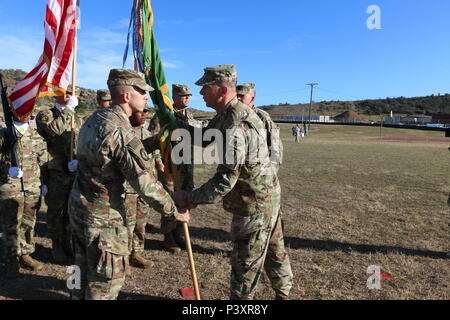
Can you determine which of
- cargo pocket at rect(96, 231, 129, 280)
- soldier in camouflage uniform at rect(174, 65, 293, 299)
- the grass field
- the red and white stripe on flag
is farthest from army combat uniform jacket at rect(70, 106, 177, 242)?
the red and white stripe on flag

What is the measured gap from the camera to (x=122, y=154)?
8.97 ft

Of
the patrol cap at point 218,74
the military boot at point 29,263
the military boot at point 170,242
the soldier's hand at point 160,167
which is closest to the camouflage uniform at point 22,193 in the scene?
the military boot at point 29,263

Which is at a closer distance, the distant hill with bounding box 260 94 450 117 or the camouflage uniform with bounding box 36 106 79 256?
the camouflage uniform with bounding box 36 106 79 256

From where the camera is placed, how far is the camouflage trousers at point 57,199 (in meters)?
4.93

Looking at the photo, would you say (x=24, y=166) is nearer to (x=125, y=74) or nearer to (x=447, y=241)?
(x=125, y=74)

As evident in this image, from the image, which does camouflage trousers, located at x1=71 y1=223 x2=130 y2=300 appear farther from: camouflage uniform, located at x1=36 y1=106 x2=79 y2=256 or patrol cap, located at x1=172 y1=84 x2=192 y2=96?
patrol cap, located at x1=172 y1=84 x2=192 y2=96

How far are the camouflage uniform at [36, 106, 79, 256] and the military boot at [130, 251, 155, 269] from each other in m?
1.08

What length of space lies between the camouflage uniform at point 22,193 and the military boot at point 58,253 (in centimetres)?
37

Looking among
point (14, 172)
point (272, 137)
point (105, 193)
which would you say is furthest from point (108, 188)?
point (272, 137)

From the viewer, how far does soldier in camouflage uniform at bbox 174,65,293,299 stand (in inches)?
121

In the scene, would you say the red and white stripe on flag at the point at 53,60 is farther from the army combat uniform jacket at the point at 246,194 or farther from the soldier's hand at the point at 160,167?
the army combat uniform jacket at the point at 246,194

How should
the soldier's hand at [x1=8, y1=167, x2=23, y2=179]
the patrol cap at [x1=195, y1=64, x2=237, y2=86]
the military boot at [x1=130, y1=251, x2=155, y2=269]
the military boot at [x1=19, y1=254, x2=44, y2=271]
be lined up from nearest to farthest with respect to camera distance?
the patrol cap at [x1=195, y1=64, x2=237, y2=86] → the soldier's hand at [x1=8, y1=167, x2=23, y2=179] → the military boot at [x1=19, y1=254, x2=44, y2=271] → the military boot at [x1=130, y1=251, x2=155, y2=269]
